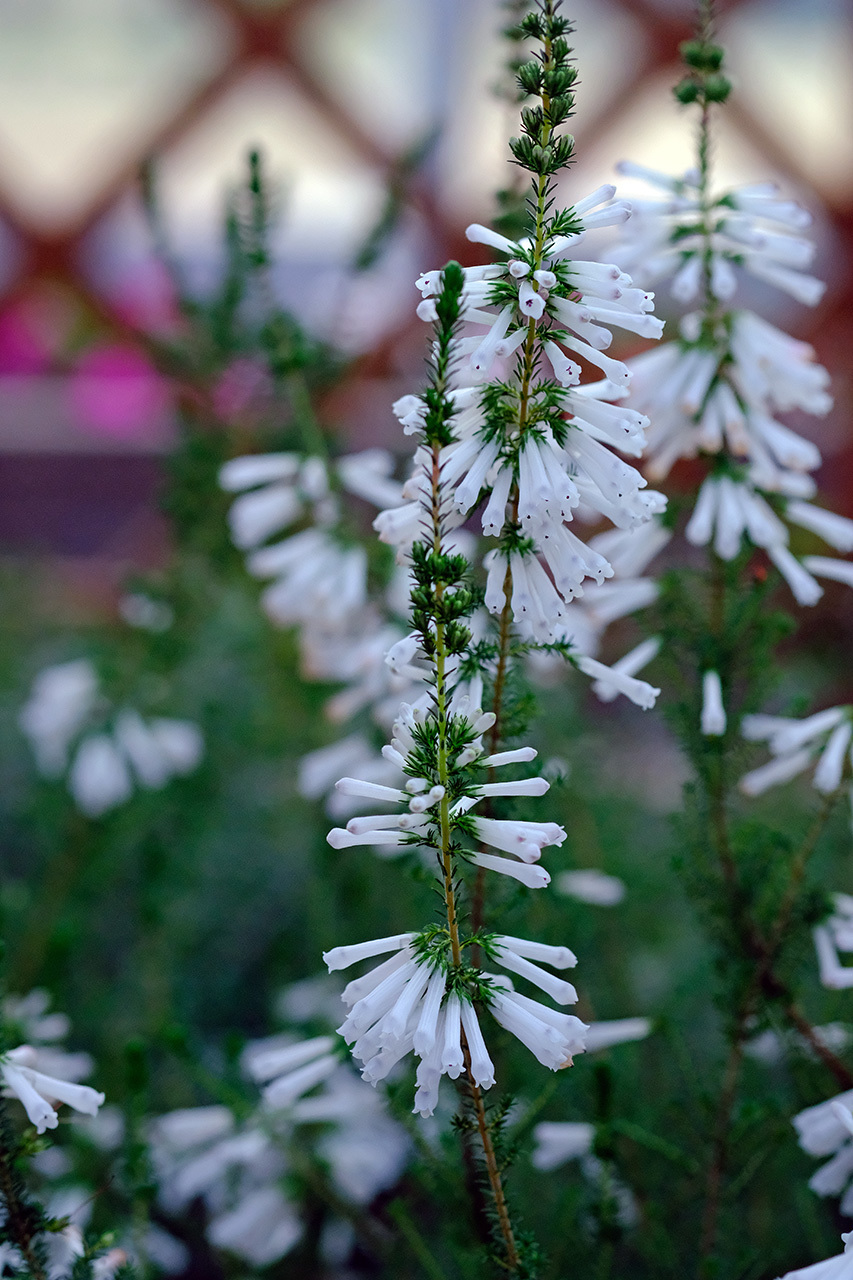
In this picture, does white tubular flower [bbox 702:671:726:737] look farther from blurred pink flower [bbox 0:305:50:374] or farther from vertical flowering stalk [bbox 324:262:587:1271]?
blurred pink flower [bbox 0:305:50:374]

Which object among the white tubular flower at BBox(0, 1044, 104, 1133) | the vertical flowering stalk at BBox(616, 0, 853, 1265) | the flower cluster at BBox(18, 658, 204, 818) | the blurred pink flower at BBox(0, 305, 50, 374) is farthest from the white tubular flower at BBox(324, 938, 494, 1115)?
the blurred pink flower at BBox(0, 305, 50, 374)

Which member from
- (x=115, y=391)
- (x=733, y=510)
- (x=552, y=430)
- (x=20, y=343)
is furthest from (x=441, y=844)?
(x=20, y=343)

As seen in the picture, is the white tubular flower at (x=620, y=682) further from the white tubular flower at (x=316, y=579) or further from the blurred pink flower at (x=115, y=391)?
the blurred pink flower at (x=115, y=391)

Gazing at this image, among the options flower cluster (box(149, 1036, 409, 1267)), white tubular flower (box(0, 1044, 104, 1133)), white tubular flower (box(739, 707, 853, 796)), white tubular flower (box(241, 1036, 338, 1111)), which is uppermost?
white tubular flower (box(739, 707, 853, 796))

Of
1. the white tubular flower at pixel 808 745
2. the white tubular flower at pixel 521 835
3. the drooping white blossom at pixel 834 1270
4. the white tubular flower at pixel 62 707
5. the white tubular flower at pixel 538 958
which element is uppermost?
the white tubular flower at pixel 62 707

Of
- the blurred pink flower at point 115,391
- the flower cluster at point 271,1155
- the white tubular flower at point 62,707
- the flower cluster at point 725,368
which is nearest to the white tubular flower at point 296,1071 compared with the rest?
the flower cluster at point 271,1155

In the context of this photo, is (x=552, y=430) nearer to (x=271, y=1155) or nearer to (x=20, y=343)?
(x=271, y=1155)
